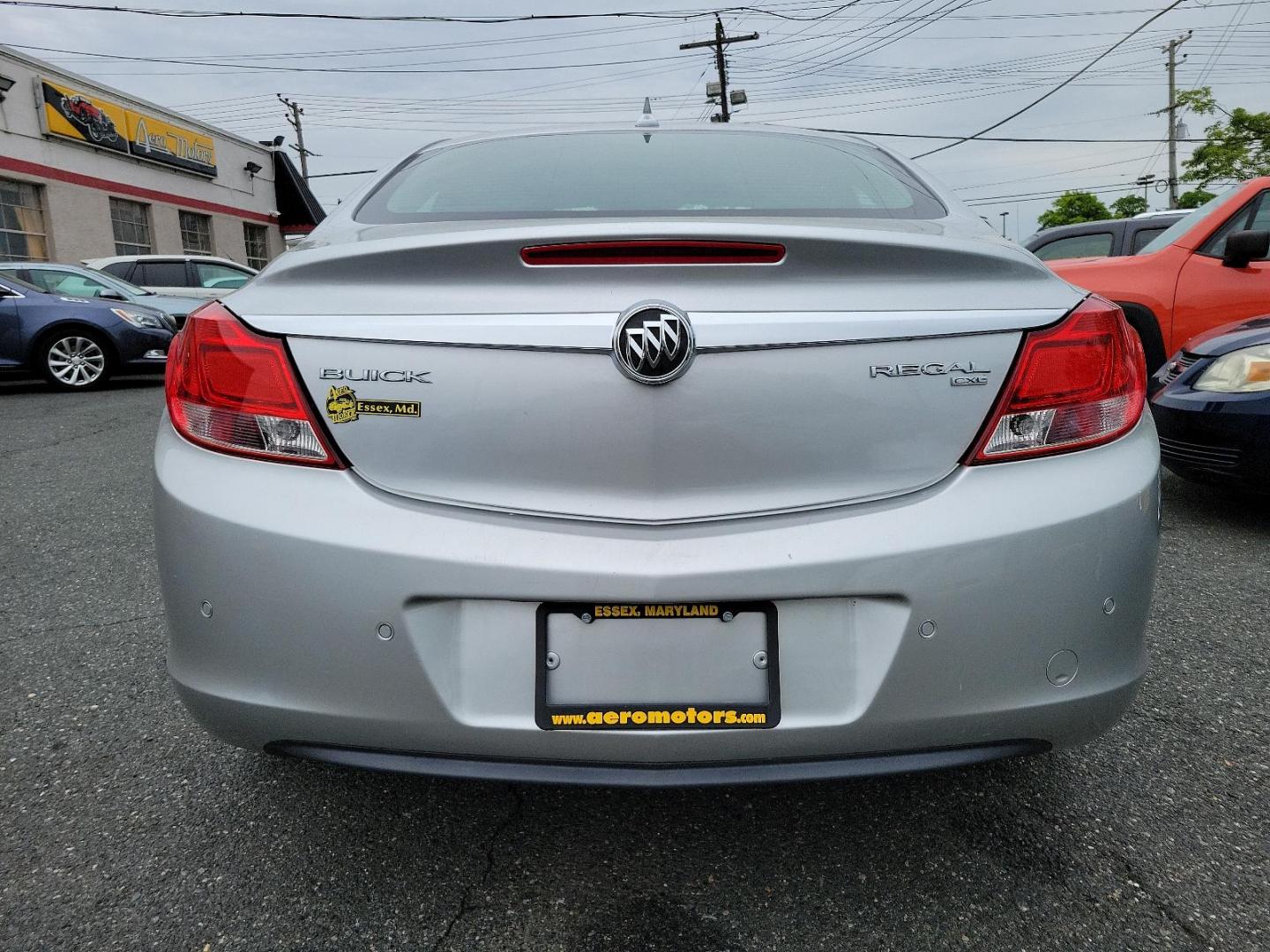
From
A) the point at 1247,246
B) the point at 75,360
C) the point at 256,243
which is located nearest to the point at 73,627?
the point at 1247,246

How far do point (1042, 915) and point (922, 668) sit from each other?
21.6 inches

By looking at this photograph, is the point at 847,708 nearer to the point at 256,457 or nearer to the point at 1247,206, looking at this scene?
the point at 256,457

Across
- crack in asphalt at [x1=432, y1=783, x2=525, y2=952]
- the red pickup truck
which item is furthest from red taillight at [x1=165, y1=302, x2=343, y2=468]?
the red pickup truck

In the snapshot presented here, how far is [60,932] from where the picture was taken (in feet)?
5.33

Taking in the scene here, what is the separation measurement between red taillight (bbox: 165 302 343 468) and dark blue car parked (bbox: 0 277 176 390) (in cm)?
954

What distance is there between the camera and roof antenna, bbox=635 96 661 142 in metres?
2.51

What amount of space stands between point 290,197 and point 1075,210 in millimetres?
43614

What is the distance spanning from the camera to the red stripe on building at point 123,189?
17797 mm

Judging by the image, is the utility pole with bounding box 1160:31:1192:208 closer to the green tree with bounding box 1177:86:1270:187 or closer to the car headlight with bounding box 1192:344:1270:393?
the green tree with bounding box 1177:86:1270:187

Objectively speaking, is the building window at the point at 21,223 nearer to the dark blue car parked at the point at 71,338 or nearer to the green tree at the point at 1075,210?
the dark blue car parked at the point at 71,338

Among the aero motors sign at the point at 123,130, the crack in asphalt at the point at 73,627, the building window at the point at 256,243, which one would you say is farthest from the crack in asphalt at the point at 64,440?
the building window at the point at 256,243

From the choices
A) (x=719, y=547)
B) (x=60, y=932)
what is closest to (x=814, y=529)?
(x=719, y=547)

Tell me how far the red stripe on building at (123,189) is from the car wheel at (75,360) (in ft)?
33.1

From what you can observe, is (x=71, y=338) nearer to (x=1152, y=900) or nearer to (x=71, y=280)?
(x=71, y=280)
